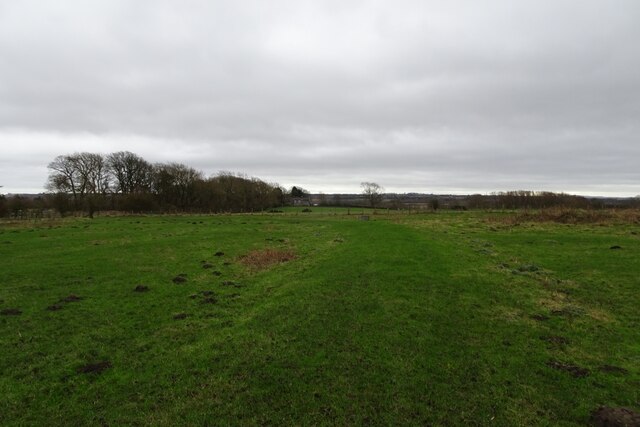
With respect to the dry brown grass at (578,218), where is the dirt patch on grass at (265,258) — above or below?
below

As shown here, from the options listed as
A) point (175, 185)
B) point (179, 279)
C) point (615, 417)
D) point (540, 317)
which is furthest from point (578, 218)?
point (175, 185)

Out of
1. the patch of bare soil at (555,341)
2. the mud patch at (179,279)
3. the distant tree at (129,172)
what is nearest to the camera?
the patch of bare soil at (555,341)

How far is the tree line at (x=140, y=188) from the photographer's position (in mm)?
72875

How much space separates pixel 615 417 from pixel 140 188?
320ft

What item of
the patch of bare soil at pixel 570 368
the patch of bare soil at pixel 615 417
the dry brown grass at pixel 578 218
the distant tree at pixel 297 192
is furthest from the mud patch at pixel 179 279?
the distant tree at pixel 297 192

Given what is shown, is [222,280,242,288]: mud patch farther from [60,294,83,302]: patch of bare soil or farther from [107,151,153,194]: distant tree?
[107,151,153,194]: distant tree

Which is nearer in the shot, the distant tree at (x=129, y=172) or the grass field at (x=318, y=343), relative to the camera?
the grass field at (x=318, y=343)

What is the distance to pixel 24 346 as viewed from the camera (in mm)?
8727

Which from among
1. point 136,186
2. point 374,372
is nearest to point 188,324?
point 374,372

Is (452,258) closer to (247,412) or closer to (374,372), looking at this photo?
(374,372)

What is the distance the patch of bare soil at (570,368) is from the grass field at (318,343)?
55 mm

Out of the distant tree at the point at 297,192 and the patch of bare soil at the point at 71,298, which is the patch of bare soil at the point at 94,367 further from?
the distant tree at the point at 297,192

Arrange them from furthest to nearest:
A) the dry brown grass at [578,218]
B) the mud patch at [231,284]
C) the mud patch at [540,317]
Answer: the dry brown grass at [578,218]
the mud patch at [231,284]
the mud patch at [540,317]

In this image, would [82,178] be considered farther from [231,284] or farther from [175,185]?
[231,284]
